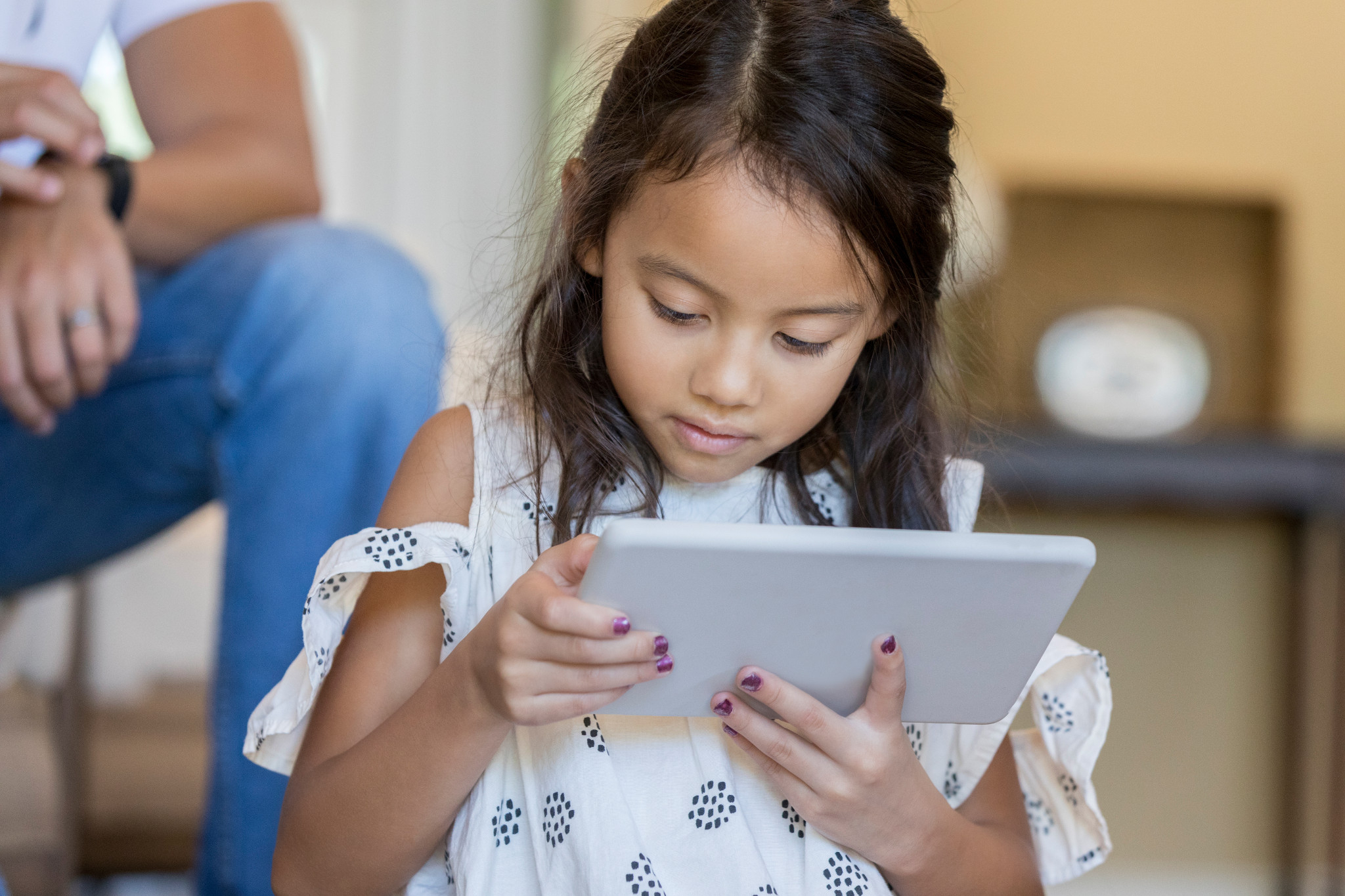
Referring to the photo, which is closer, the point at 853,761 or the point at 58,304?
the point at 853,761

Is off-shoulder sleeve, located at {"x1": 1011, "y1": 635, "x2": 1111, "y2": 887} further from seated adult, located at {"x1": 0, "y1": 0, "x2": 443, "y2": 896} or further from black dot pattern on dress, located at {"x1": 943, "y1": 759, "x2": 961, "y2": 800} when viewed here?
seated adult, located at {"x1": 0, "y1": 0, "x2": 443, "y2": 896}

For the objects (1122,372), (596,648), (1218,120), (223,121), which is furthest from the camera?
(1218,120)

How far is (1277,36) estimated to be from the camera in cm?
291

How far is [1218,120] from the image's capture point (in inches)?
116

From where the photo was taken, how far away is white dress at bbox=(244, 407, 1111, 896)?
695 mm

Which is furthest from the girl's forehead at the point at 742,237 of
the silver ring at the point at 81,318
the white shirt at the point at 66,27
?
Answer: the white shirt at the point at 66,27

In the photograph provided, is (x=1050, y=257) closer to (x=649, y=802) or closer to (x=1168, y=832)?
(x=1168, y=832)

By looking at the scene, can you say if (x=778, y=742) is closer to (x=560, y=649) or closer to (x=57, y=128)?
(x=560, y=649)

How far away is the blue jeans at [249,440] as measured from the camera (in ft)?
3.04

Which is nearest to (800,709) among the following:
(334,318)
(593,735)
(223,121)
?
(593,735)

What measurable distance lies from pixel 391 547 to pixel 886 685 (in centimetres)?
28

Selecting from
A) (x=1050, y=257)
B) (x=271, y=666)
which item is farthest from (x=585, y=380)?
(x=1050, y=257)

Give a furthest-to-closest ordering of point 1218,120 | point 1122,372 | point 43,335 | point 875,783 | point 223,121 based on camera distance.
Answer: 1. point 1218,120
2. point 1122,372
3. point 223,121
4. point 43,335
5. point 875,783

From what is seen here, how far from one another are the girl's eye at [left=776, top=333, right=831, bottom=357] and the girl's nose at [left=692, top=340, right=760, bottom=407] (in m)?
0.03
